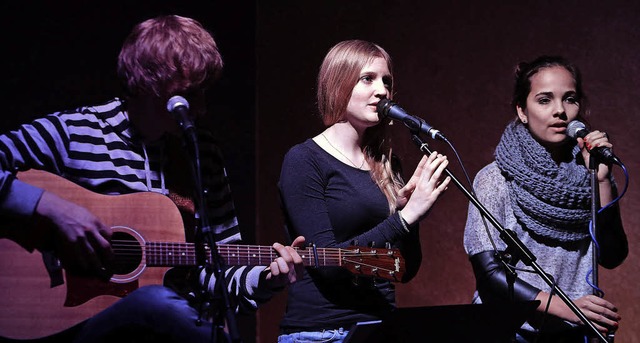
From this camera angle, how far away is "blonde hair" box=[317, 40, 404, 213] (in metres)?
2.86

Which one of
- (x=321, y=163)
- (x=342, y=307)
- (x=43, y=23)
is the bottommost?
(x=342, y=307)

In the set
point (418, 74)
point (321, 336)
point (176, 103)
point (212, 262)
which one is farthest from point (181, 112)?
point (418, 74)

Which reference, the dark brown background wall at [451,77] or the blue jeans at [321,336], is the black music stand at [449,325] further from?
the dark brown background wall at [451,77]

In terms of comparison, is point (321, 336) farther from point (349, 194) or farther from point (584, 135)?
point (584, 135)

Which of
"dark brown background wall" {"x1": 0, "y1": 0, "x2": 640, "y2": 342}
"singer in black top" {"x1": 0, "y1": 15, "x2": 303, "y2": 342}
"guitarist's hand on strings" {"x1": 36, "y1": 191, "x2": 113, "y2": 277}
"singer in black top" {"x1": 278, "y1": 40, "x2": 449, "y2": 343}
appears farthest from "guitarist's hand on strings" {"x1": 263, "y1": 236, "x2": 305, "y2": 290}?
"dark brown background wall" {"x1": 0, "y1": 0, "x2": 640, "y2": 342}

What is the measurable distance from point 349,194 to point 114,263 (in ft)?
2.98

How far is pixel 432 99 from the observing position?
4.60 meters

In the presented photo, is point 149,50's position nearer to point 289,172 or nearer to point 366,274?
point 289,172

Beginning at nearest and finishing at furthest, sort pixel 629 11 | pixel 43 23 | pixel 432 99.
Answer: pixel 43 23 < pixel 629 11 < pixel 432 99

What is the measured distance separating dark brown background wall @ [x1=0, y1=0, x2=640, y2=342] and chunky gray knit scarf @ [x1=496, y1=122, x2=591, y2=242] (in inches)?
45.7

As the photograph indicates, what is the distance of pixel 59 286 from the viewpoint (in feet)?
7.16

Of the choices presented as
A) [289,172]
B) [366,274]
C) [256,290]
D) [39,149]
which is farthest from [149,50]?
[366,274]

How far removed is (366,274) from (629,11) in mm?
2546

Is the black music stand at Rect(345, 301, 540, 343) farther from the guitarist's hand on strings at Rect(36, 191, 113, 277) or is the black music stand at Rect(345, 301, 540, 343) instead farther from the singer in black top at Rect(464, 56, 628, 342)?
the guitarist's hand on strings at Rect(36, 191, 113, 277)
